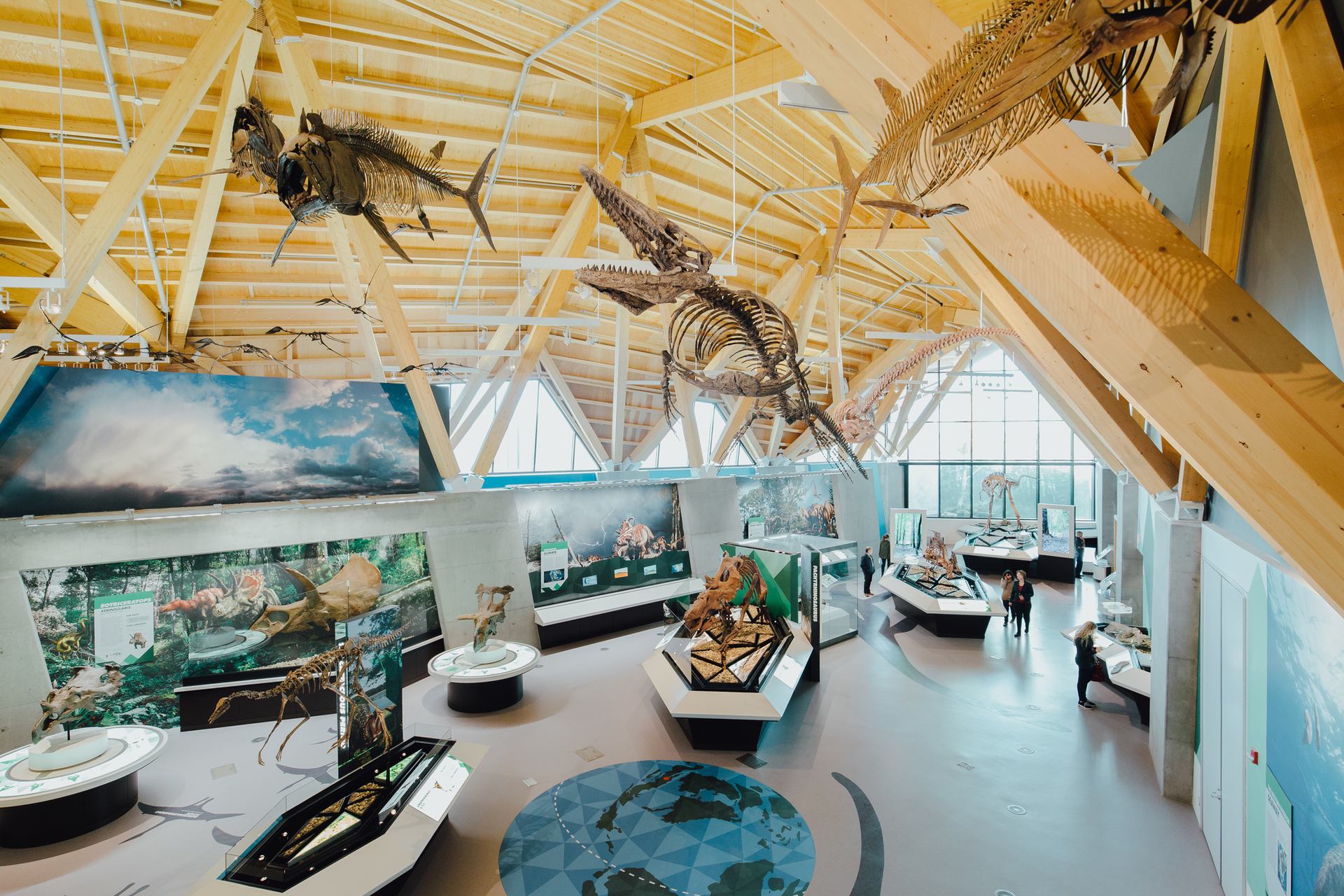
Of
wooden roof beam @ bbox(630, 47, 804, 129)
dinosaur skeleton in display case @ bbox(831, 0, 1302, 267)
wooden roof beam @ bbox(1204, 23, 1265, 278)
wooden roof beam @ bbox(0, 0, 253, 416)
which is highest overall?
wooden roof beam @ bbox(630, 47, 804, 129)

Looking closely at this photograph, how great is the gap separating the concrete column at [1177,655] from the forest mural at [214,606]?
28.9 ft

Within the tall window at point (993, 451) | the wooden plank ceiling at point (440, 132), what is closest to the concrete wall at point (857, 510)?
the tall window at point (993, 451)

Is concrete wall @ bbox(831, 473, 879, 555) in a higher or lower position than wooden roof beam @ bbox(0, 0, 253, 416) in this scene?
lower

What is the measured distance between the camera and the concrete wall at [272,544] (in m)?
6.98

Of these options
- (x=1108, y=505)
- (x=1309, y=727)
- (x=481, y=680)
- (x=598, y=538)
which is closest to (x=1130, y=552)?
(x=1108, y=505)

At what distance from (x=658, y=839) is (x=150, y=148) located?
8210 mm

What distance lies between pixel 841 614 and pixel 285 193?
10.7 metres

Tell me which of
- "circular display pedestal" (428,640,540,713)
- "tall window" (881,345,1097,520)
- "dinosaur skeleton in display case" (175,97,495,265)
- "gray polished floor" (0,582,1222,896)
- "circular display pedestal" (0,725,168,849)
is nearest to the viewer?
"dinosaur skeleton in display case" (175,97,495,265)

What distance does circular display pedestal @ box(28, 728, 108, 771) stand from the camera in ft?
19.4

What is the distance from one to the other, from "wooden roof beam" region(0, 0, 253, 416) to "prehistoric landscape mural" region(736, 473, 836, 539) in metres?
12.6

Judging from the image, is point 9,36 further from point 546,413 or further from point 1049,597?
point 1049,597

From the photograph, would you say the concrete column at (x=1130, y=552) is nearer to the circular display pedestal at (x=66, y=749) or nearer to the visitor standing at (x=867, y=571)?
the visitor standing at (x=867, y=571)

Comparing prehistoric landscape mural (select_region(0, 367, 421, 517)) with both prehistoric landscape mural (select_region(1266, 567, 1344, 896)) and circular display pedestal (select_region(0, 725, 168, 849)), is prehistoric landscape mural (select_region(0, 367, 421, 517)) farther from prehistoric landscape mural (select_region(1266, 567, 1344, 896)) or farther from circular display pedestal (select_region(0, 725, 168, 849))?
prehistoric landscape mural (select_region(1266, 567, 1344, 896))

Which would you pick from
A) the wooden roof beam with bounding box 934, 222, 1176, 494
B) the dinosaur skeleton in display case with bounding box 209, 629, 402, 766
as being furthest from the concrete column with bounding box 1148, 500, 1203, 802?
the dinosaur skeleton in display case with bounding box 209, 629, 402, 766
